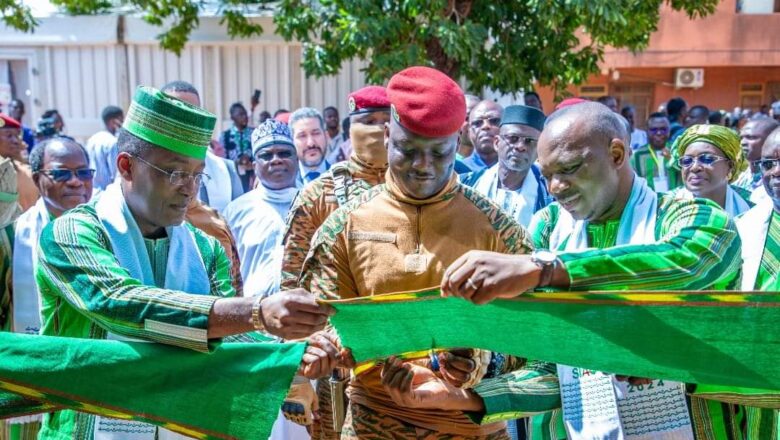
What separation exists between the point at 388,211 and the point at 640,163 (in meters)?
7.55

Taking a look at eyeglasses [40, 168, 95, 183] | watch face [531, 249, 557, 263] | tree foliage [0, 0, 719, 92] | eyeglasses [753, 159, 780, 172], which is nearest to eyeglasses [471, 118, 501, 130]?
eyeglasses [753, 159, 780, 172]

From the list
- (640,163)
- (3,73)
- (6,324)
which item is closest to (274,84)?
(3,73)

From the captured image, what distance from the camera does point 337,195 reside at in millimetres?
4398

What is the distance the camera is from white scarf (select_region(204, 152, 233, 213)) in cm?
670

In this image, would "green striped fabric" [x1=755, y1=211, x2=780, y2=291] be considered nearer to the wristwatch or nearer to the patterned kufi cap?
the wristwatch

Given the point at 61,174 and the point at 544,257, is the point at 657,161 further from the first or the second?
the point at 544,257

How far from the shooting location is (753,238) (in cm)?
391

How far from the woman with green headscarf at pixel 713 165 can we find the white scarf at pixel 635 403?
9.92 feet

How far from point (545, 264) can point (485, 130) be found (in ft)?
15.1

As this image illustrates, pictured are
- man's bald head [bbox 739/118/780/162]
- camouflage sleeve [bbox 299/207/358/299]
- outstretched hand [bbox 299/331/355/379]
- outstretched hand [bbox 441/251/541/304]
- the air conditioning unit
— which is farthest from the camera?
the air conditioning unit

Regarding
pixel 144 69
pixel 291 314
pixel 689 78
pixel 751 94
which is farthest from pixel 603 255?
pixel 751 94

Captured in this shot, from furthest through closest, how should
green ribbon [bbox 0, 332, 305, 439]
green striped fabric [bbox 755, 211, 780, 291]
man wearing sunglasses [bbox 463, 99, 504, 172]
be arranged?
man wearing sunglasses [bbox 463, 99, 504, 172]
green striped fabric [bbox 755, 211, 780, 291]
green ribbon [bbox 0, 332, 305, 439]

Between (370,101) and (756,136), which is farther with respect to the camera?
(756,136)

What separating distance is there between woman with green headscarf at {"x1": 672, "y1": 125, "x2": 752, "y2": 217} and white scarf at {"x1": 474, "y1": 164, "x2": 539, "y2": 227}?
1080mm
